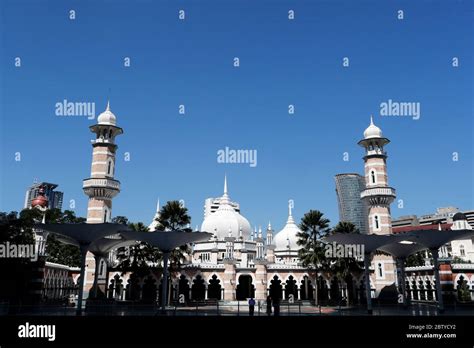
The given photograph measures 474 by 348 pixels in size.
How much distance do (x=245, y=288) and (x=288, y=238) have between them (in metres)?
20.5

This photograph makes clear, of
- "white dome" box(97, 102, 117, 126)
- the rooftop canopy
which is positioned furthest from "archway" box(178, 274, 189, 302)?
the rooftop canopy

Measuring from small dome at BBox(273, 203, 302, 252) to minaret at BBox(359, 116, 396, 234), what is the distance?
2630 cm

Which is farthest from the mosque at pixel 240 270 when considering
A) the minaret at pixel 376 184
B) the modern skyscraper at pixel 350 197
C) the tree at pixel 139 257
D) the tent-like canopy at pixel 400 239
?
the modern skyscraper at pixel 350 197

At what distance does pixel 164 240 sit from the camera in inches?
1191

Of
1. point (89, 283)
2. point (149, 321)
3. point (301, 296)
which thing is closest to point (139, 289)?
point (89, 283)

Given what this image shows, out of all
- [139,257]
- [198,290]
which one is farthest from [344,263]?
[139,257]

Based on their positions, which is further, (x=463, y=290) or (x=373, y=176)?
(x=373, y=176)

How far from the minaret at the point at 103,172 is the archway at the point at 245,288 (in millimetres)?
19896

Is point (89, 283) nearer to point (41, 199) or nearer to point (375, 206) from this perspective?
point (375, 206)

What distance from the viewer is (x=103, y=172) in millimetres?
43812

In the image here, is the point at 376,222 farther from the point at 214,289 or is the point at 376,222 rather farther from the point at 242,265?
the point at 214,289

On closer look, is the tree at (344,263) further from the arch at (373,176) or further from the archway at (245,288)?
the archway at (245,288)

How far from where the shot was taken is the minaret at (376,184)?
44812 mm

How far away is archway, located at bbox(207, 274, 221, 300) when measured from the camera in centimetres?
5236
